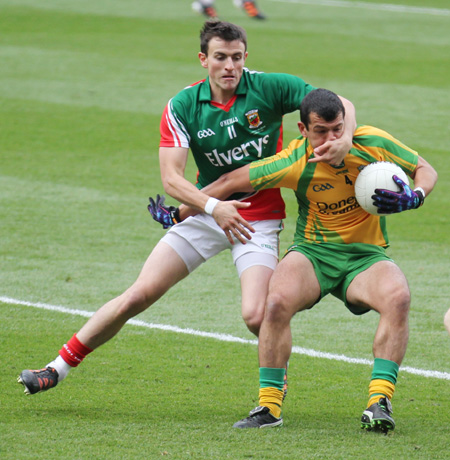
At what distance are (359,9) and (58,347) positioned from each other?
19.2 m

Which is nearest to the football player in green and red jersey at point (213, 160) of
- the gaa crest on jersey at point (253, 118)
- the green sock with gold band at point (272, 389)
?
the gaa crest on jersey at point (253, 118)

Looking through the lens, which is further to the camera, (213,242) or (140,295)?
(213,242)

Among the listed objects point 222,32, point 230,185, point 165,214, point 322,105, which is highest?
point 222,32

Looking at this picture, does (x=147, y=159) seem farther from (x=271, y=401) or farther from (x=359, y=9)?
(x=359, y=9)

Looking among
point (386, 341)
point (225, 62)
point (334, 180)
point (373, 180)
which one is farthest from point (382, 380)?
point (225, 62)

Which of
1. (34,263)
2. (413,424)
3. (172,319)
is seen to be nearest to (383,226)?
(413,424)

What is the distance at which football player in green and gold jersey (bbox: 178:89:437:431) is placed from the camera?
4953 mm

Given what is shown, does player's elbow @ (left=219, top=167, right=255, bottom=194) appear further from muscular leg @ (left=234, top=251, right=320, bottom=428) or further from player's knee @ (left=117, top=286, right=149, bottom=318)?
player's knee @ (left=117, top=286, right=149, bottom=318)

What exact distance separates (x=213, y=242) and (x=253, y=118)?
0.80m

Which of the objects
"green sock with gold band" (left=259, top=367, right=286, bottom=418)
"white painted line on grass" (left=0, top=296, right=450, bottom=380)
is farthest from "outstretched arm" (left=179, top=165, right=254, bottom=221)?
"white painted line on grass" (left=0, top=296, right=450, bottom=380)

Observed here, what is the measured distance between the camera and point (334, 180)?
5.32 m

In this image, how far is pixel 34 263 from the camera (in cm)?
870

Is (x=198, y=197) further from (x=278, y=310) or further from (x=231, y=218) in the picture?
Answer: (x=278, y=310)

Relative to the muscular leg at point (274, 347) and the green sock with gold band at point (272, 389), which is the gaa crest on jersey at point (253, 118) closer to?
the muscular leg at point (274, 347)
